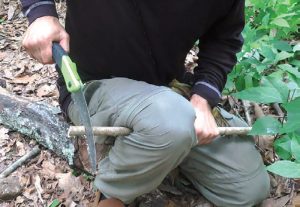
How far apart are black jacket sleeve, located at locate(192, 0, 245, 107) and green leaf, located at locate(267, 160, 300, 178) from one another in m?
0.55

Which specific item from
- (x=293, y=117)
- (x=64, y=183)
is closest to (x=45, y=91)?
(x=64, y=183)

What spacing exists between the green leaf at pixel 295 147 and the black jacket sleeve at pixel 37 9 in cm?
97

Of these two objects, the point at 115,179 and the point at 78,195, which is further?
the point at 78,195

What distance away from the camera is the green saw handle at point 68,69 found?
146cm

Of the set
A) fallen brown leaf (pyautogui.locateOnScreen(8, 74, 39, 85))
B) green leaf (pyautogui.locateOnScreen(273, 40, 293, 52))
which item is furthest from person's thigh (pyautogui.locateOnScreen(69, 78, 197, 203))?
fallen brown leaf (pyautogui.locateOnScreen(8, 74, 39, 85))

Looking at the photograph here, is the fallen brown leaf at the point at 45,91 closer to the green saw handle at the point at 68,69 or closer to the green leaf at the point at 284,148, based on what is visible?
the green saw handle at the point at 68,69

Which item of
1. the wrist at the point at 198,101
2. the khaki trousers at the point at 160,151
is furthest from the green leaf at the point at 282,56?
the wrist at the point at 198,101

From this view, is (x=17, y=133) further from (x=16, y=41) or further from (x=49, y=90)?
(x=16, y=41)

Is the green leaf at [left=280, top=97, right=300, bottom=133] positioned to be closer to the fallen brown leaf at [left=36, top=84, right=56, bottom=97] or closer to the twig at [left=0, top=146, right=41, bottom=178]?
the twig at [left=0, top=146, right=41, bottom=178]

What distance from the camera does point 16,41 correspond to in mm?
3436

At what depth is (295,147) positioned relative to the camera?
65.9 inches

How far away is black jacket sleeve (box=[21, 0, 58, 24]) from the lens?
1.81 metres

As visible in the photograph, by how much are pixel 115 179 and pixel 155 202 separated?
0.31 metres

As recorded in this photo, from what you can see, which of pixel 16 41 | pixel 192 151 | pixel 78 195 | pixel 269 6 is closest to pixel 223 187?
pixel 192 151
